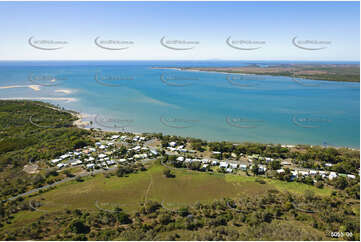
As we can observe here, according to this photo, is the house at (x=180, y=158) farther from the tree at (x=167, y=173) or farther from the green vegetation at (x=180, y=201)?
the tree at (x=167, y=173)

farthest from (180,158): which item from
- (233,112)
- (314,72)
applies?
(314,72)

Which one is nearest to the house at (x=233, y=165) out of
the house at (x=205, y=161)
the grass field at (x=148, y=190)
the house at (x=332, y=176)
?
the grass field at (x=148, y=190)

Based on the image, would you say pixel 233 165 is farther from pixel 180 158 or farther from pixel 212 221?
pixel 212 221

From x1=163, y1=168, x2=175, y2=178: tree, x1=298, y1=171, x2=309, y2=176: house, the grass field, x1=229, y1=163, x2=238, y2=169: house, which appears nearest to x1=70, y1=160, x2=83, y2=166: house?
the grass field

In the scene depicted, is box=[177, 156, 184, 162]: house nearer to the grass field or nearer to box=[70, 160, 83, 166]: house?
the grass field

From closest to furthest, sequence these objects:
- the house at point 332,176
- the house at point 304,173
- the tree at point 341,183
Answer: the tree at point 341,183 < the house at point 332,176 < the house at point 304,173

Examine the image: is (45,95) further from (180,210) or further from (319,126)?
(319,126)

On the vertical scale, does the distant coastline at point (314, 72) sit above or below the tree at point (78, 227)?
above

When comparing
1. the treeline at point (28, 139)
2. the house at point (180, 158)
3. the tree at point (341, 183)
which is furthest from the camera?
the house at point (180, 158)

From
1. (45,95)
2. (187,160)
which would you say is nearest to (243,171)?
(187,160)
